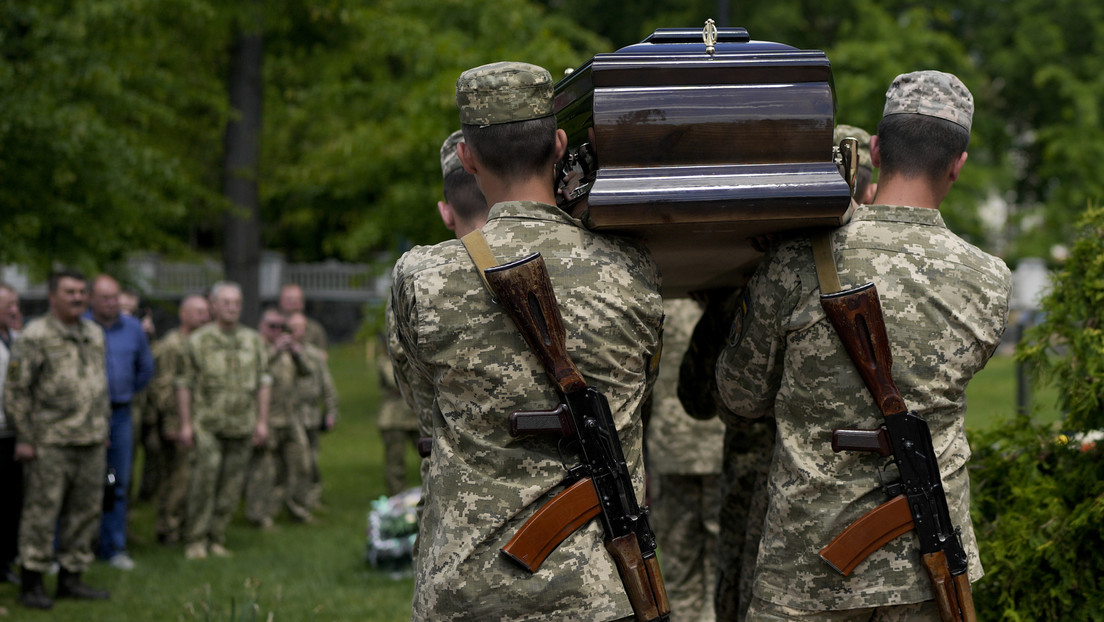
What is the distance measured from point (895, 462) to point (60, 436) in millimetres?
5995

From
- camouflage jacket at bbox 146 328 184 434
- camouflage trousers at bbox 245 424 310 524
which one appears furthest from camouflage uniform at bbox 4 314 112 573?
camouflage trousers at bbox 245 424 310 524

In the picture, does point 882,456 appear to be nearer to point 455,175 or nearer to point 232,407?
point 455,175

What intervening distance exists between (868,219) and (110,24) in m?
9.78

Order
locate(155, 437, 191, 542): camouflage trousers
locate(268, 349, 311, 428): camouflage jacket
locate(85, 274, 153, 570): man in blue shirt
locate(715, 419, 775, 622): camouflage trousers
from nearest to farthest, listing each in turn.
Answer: locate(715, 419, 775, 622): camouflage trousers
locate(85, 274, 153, 570): man in blue shirt
locate(155, 437, 191, 542): camouflage trousers
locate(268, 349, 311, 428): camouflage jacket

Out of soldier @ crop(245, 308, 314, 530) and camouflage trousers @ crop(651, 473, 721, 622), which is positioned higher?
soldier @ crop(245, 308, 314, 530)

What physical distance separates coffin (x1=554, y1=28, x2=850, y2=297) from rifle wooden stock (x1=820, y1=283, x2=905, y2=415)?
22 centimetres

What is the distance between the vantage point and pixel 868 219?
313 centimetres

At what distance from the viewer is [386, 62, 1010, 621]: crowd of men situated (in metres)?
2.82

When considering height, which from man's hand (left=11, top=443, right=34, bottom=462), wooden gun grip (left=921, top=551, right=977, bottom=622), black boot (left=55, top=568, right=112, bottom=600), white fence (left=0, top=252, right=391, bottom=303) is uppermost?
white fence (left=0, top=252, right=391, bottom=303)

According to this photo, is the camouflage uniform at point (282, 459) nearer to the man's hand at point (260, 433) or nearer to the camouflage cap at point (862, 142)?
the man's hand at point (260, 433)

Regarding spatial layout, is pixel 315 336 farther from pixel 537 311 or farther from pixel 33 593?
pixel 537 311

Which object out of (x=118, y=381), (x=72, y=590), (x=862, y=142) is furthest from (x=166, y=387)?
(x=862, y=142)

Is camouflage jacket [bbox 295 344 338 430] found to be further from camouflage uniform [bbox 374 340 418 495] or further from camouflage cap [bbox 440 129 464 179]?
camouflage cap [bbox 440 129 464 179]

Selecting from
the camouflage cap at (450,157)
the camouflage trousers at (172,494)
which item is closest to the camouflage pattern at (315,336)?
the camouflage trousers at (172,494)
